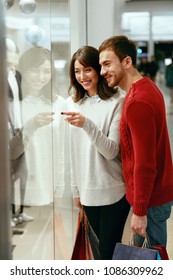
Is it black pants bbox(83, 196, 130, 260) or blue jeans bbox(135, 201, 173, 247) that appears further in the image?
black pants bbox(83, 196, 130, 260)

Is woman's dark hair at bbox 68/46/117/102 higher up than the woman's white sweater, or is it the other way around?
woman's dark hair at bbox 68/46/117/102

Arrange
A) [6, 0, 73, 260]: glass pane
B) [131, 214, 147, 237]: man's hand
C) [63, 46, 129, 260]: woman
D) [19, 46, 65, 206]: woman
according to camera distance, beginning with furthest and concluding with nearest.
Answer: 1. [63, 46, 129, 260]: woman
2. [131, 214, 147, 237]: man's hand
3. [19, 46, 65, 206]: woman
4. [6, 0, 73, 260]: glass pane

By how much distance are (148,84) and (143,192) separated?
37 cm

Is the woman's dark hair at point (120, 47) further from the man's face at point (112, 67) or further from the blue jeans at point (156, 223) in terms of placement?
the blue jeans at point (156, 223)

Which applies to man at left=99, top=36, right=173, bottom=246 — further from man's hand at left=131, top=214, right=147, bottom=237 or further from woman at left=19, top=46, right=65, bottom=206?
woman at left=19, top=46, right=65, bottom=206

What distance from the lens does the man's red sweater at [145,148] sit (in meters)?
1.35

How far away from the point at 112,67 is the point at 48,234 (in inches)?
27.4

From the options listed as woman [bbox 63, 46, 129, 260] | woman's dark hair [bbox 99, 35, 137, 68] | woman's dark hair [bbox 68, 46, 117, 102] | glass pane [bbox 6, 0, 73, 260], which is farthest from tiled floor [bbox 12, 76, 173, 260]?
woman's dark hair [bbox 99, 35, 137, 68]

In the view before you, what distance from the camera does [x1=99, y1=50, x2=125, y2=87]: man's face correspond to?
1.47 metres

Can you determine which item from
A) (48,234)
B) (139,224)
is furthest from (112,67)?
(48,234)

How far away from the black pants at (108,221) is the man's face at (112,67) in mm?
482

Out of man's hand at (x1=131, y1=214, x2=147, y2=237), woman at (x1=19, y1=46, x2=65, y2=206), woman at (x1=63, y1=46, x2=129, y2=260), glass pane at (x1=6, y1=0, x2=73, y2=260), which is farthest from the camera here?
woman at (x1=63, y1=46, x2=129, y2=260)

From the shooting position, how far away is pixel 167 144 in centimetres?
147

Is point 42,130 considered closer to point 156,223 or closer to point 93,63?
point 93,63
